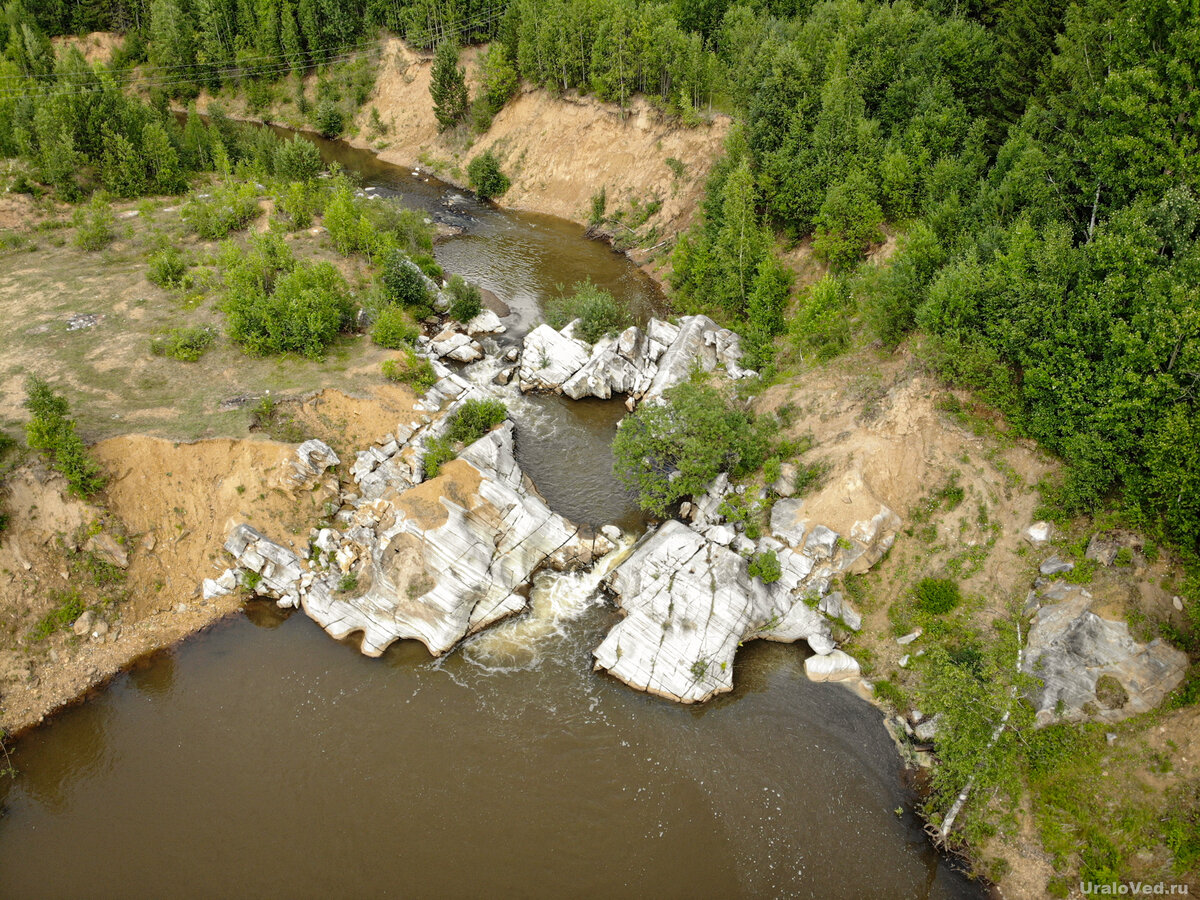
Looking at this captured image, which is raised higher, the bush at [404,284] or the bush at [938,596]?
the bush at [404,284]

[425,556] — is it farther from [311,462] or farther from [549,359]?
[549,359]

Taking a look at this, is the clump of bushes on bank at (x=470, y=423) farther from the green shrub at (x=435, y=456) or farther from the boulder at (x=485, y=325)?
the boulder at (x=485, y=325)

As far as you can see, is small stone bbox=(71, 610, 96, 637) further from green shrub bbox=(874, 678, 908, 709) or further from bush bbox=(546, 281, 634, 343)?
green shrub bbox=(874, 678, 908, 709)

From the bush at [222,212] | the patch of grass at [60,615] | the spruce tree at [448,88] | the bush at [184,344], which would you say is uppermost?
the spruce tree at [448,88]

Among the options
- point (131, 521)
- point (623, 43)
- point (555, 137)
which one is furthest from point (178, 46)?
point (131, 521)

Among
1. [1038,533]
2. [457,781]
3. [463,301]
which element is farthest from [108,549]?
[1038,533]

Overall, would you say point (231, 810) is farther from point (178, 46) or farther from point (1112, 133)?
point (178, 46)

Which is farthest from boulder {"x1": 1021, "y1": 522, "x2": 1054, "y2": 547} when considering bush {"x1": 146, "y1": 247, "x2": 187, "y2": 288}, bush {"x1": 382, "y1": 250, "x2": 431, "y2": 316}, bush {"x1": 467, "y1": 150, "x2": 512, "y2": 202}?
bush {"x1": 467, "y1": 150, "x2": 512, "y2": 202}

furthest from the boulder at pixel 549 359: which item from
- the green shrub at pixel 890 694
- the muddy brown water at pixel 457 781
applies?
the green shrub at pixel 890 694
